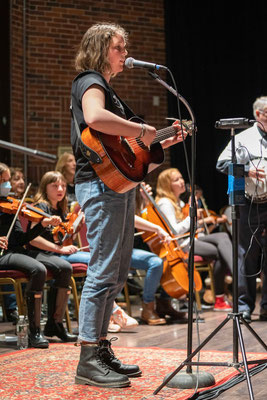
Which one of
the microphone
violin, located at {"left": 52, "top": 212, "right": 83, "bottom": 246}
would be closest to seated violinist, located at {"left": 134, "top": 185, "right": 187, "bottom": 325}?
violin, located at {"left": 52, "top": 212, "right": 83, "bottom": 246}

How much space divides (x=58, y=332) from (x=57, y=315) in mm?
110

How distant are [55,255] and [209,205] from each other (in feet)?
12.0

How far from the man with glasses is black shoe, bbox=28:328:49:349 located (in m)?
→ 1.60

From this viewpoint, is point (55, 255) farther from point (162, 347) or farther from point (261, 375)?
point (261, 375)

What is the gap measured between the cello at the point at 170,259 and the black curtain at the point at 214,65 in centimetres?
278

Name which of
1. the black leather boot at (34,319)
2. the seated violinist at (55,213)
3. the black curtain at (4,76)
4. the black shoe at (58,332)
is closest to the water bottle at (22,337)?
the black leather boot at (34,319)

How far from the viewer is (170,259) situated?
193 inches

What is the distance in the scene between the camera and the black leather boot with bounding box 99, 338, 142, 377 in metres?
2.76

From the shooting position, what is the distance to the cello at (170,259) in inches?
191

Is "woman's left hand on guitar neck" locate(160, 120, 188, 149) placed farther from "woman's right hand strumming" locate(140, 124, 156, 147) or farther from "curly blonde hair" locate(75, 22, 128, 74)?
"curly blonde hair" locate(75, 22, 128, 74)

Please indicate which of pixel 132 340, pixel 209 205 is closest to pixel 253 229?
pixel 132 340

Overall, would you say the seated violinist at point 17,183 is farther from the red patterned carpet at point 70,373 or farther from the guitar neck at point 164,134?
the guitar neck at point 164,134

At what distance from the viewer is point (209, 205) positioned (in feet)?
26.0

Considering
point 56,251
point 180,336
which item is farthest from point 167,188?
point 180,336
